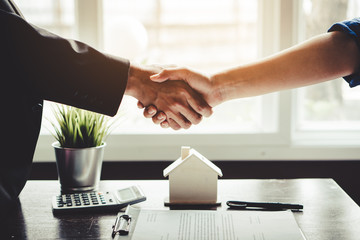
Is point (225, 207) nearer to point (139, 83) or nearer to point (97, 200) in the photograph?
point (97, 200)

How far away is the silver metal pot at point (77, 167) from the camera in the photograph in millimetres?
1316

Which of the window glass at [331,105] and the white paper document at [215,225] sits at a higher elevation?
the window glass at [331,105]

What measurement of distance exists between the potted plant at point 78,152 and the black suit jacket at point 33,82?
86mm

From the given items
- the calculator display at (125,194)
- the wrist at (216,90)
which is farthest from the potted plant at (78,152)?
the wrist at (216,90)

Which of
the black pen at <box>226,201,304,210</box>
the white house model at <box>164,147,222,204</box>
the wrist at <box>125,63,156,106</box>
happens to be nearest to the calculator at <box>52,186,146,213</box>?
the white house model at <box>164,147,222,204</box>

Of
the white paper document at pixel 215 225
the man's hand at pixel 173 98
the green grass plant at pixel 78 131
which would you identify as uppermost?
the man's hand at pixel 173 98

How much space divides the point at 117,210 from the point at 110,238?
181mm

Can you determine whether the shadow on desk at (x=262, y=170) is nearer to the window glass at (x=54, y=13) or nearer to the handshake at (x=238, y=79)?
the handshake at (x=238, y=79)

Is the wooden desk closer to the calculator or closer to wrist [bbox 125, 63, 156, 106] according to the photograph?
the calculator

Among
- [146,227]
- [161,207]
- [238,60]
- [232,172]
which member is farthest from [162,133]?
[146,227]

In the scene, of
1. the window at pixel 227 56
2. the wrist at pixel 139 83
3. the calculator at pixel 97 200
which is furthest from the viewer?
the window at pixel 227 56

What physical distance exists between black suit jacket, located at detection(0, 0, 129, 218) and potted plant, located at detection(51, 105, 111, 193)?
0.28 ft

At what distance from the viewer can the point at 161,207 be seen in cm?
122

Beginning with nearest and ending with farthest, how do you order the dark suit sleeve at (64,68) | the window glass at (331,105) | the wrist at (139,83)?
the dark suit sleeve at (64,68) → the wrist at (139,83) → the window glass at (331,105)
